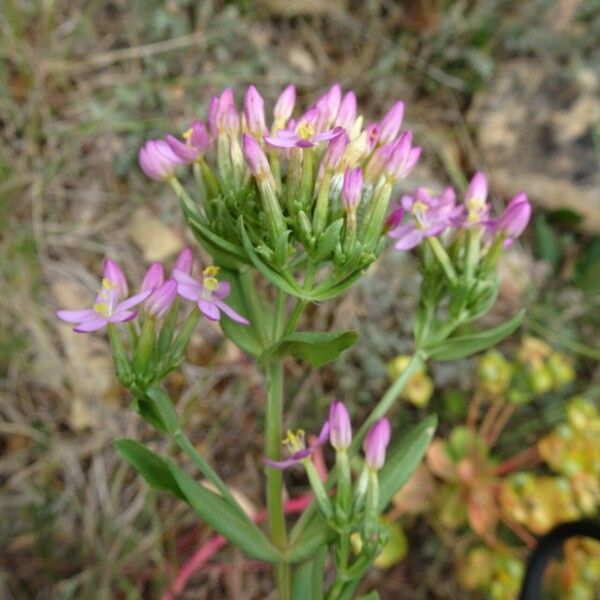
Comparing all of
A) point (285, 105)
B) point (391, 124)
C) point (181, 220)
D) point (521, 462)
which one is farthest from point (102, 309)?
point (521, 462)

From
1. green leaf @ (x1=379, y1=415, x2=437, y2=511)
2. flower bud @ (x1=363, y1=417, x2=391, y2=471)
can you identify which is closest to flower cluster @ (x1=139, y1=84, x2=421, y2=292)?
flower bud @ (x1=363, y1=417, x2=391, y2=471)

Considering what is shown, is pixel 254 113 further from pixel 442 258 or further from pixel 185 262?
pixel 442 258

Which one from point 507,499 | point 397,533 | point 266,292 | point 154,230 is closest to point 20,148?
point 154,230

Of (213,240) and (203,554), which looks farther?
(203,554)

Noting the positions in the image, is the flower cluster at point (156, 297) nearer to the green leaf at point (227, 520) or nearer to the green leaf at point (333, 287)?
the green leaf at point (333, 287)

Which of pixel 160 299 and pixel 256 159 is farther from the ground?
pixel 256 159

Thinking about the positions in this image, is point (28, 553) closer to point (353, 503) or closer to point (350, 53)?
point (353, 503)
